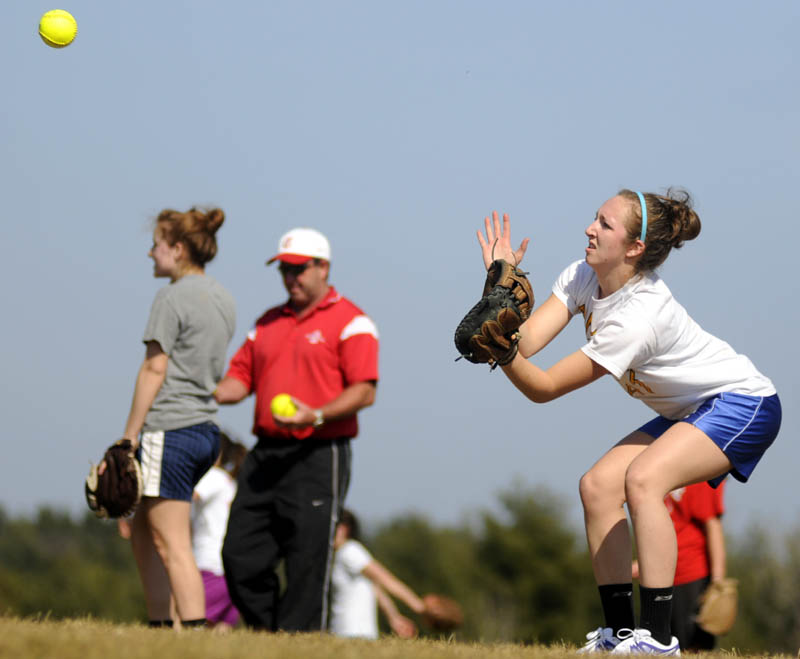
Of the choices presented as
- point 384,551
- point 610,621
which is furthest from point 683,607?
point 384,551

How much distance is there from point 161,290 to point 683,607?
14.7 feet

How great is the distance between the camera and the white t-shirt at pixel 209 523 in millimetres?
9008

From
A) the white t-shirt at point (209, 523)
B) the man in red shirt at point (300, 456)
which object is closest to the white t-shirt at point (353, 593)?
the white t-shirt at point (209, 523)

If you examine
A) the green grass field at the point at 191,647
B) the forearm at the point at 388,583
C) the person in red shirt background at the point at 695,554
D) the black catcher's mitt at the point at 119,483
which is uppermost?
the black catcher's mitt at the point at 119,483

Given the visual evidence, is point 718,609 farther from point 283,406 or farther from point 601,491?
point 283,406

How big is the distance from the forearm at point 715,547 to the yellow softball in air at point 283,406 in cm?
333

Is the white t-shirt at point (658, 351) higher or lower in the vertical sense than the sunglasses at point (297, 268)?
lower

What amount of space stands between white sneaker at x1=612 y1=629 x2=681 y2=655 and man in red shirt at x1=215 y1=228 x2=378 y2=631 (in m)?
2.39

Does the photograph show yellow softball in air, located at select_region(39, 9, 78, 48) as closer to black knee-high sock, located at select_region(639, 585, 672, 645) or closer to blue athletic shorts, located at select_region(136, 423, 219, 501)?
blue athletic shorts, located at select_region(136, 423, 219, 501)

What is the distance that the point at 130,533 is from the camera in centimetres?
725

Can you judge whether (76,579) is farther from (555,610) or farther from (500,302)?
(500,302)

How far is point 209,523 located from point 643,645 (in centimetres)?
461

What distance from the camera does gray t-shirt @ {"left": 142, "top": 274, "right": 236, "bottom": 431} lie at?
22.8ft

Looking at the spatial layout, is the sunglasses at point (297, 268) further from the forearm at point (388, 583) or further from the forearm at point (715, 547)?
the forearm at point (715, 547)
